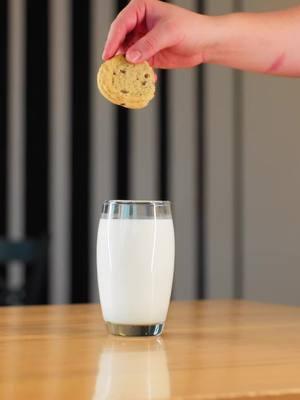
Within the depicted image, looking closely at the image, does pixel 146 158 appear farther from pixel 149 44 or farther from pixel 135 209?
pixel 135 209

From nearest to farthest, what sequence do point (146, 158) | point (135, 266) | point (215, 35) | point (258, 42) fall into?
point (135, 266), point (215, 35), point (258, 42), point (146, 158)

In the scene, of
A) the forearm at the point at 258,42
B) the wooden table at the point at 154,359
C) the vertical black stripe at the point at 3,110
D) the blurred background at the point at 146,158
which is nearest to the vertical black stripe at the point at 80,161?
the blurred background at the point at 146,158

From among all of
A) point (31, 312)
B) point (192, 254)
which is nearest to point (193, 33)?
point (31, 312)

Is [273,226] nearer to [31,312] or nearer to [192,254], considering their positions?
[192,254]

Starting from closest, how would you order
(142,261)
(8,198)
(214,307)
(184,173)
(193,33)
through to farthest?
(142,261) < (193,33) < (214,307) < (8,198) < (184,173)

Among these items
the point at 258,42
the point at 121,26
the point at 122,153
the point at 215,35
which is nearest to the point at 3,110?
the point at 122,153

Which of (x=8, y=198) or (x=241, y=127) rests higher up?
(x=241, y=127)
